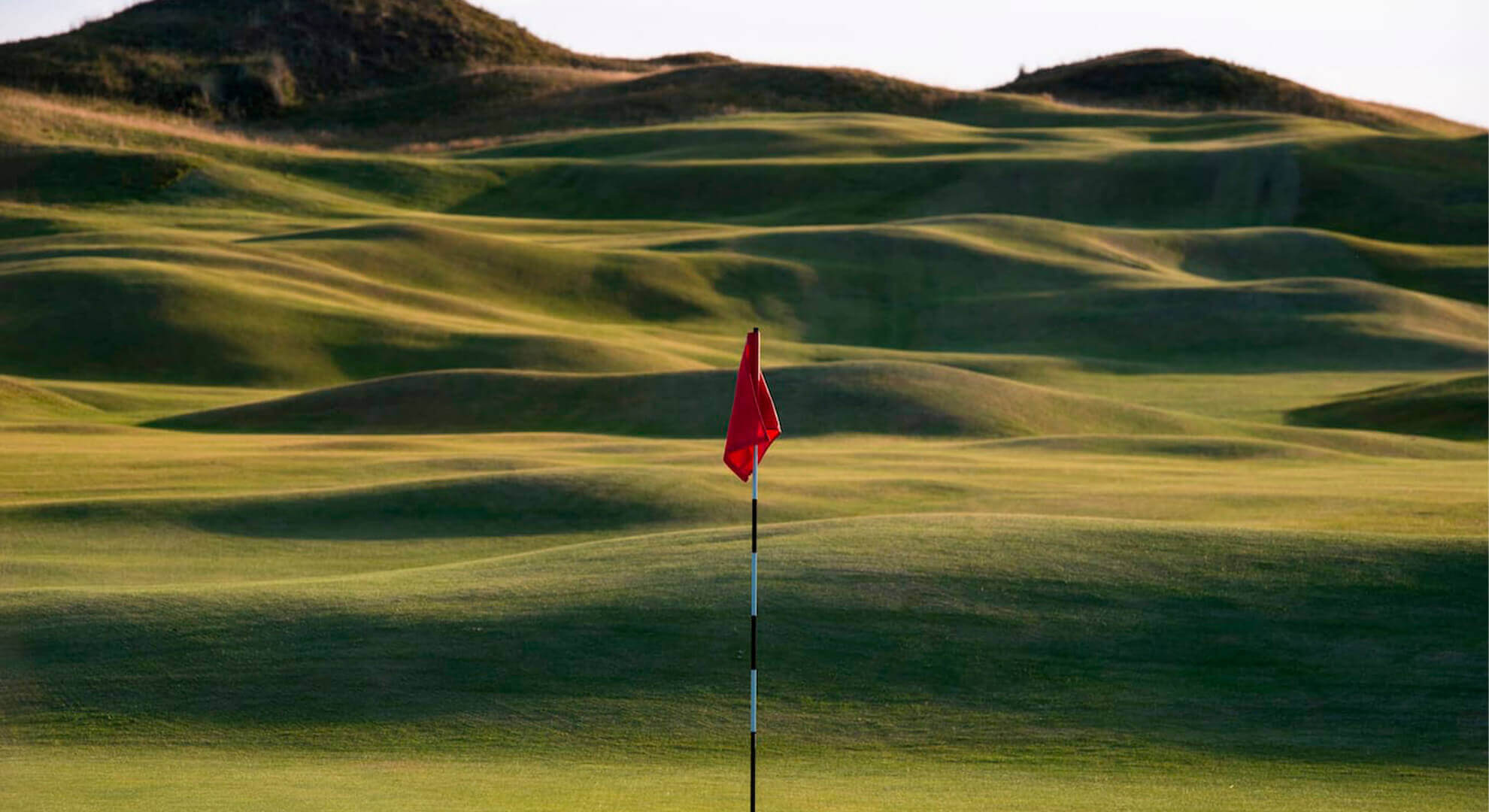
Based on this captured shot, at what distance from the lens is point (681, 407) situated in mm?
36531

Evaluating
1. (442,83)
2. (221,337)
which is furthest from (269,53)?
(221,337)

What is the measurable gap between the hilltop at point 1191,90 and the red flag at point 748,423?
94.9 m

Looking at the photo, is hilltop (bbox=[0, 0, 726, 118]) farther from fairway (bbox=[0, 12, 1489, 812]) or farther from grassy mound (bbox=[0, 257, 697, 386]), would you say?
grassy mound (bbox=[0, 257, 697, 386])

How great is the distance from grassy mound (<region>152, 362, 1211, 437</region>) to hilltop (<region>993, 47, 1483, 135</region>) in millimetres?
67933

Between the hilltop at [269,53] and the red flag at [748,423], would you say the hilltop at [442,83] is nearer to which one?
the hilltop at [269,53]

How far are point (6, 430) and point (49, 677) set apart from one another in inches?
740

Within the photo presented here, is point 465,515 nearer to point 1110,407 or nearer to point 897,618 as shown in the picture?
point 897,618

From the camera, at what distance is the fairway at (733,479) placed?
13047 mm

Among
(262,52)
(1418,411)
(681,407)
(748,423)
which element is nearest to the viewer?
(748,423)

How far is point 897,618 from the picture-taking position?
15.7m

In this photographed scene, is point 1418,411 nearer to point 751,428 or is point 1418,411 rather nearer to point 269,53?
point 751,428

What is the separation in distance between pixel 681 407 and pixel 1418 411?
17.3m

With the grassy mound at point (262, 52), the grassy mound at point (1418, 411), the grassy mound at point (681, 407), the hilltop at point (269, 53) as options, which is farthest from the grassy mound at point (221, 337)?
the grassy mound at point (262, 52)

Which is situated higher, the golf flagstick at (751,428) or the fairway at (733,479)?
the golf flagstick at (751,428)
